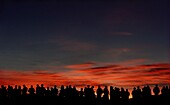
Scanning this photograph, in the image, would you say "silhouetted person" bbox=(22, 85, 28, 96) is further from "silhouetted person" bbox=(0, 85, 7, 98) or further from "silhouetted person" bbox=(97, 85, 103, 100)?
"silhouetted person" bbox=(97, 85, 103, 100)

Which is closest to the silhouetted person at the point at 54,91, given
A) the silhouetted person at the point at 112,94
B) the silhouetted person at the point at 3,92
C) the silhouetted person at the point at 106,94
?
the silhouetted person at the point at 106,94

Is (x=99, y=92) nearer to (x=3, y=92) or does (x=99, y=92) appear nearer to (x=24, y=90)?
(x=24, y=90)

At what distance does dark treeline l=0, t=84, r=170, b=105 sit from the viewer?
2380 cm

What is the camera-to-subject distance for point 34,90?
2658cm

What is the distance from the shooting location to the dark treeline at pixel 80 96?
2380 centimetres

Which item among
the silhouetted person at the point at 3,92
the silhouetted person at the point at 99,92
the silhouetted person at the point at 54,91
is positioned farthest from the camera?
the silhouetted person at the point at 3,92

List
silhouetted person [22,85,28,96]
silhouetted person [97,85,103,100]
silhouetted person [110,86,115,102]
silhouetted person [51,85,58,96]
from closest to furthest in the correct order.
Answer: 1. silhouetted person [110,86,115,102]
2. silhouetted person [97,85,103,100]
3. silhouetted person [51,85,58,96]
4. silhouetted person [22,85,28,96]

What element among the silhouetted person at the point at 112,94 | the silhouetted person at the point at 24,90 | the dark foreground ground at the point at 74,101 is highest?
the silhouetted person at the point at 24,90

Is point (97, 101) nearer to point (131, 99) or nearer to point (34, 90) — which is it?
point (131, 99)

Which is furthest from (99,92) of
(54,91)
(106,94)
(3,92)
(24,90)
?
(3,92)

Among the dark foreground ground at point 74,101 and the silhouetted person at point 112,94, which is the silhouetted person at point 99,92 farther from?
the silhouetted person at point 112,94

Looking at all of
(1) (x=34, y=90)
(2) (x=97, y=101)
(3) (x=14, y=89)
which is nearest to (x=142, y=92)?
(2) (x=97, y=101)

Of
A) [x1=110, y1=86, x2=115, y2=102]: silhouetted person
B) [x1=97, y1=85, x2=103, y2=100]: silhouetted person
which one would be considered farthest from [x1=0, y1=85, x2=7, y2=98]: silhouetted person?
[x1=110, y1=86, x2=115, y2=102]: silhouetted person

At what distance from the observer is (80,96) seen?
25312 millimetres
